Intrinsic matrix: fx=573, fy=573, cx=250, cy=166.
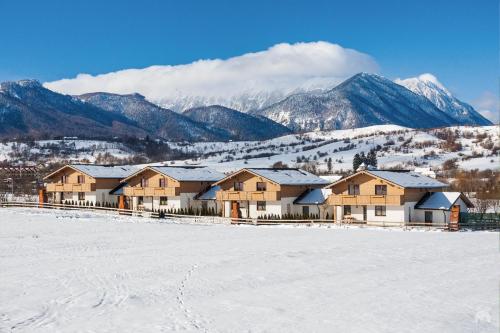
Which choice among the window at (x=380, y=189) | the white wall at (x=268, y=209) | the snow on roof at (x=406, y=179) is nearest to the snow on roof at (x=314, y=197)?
the white wall at (x=268, y=209)

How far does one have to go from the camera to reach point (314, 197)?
62.3 meters

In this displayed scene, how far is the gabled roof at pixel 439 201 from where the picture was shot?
179 ft

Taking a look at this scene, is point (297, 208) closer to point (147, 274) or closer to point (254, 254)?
point (254, 254)

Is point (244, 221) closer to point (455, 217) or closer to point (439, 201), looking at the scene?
point (439, 201)

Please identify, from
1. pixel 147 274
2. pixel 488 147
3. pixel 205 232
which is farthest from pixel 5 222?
pixel 488 147

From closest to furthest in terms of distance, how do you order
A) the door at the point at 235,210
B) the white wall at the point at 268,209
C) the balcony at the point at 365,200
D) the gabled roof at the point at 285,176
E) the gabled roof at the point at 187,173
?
the balcony at the point at 365,200, the white wall at the point at 268,209, the door at the point at 235,210, the gabled roof at the point at 285,176, the gabled roof at the point at 187,173

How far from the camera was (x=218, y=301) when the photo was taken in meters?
23.3

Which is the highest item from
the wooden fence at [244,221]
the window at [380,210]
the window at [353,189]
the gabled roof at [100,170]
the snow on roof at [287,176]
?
the gabled roof at [100,170]

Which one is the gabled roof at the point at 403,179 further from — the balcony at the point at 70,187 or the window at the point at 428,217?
the balcony at the point at 70,187

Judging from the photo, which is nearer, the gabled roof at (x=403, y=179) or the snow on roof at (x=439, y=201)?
the snow on roof at (x=439, y=201)

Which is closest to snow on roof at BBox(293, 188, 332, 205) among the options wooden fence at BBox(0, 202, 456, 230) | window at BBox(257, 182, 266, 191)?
wooden fence at BBox(0, 202, 456, 230)

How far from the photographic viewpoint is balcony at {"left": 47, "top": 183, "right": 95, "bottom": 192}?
74062 mm

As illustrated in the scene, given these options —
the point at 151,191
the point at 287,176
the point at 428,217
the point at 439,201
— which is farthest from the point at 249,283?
the point at 151,191

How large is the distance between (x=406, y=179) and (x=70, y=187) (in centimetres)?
4348
